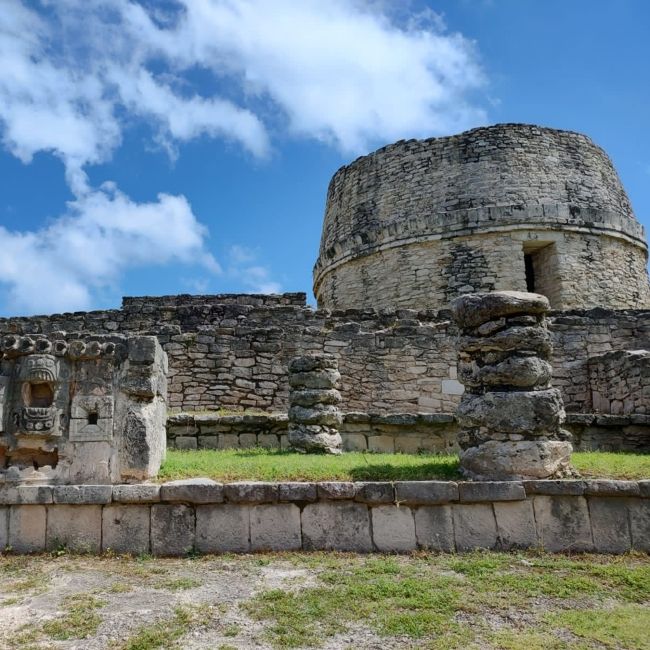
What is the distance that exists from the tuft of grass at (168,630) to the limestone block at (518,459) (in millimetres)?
2957

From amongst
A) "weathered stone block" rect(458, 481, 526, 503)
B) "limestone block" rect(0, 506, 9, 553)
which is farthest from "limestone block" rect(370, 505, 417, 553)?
"limestone block" rect(0, 506, 9, 553)

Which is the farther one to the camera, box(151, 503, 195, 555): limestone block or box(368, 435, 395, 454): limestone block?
box(368, 435, 395, 454): limestone block

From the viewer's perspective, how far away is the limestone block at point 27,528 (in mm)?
5461

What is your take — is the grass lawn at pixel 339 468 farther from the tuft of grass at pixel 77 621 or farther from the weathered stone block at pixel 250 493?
the tuft of grass at pixel 77 621

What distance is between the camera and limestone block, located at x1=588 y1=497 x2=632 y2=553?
5.30m

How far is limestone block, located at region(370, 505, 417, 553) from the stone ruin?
7.11 ft

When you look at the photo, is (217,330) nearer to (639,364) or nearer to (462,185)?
(639,364)

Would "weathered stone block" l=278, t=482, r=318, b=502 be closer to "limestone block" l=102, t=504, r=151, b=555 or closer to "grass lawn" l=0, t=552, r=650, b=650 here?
"grass lawn" l=0, t=552, r=650, b=650

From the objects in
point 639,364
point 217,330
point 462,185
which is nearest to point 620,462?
point 639,364

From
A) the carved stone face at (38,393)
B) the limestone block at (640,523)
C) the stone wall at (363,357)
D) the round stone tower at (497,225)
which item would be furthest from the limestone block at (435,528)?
the round stone tower at (497,225)

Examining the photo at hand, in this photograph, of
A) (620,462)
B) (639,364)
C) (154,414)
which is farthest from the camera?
(639,364)

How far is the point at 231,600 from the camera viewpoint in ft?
13.9

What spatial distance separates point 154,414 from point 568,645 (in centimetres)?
411

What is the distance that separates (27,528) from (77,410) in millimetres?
1099
